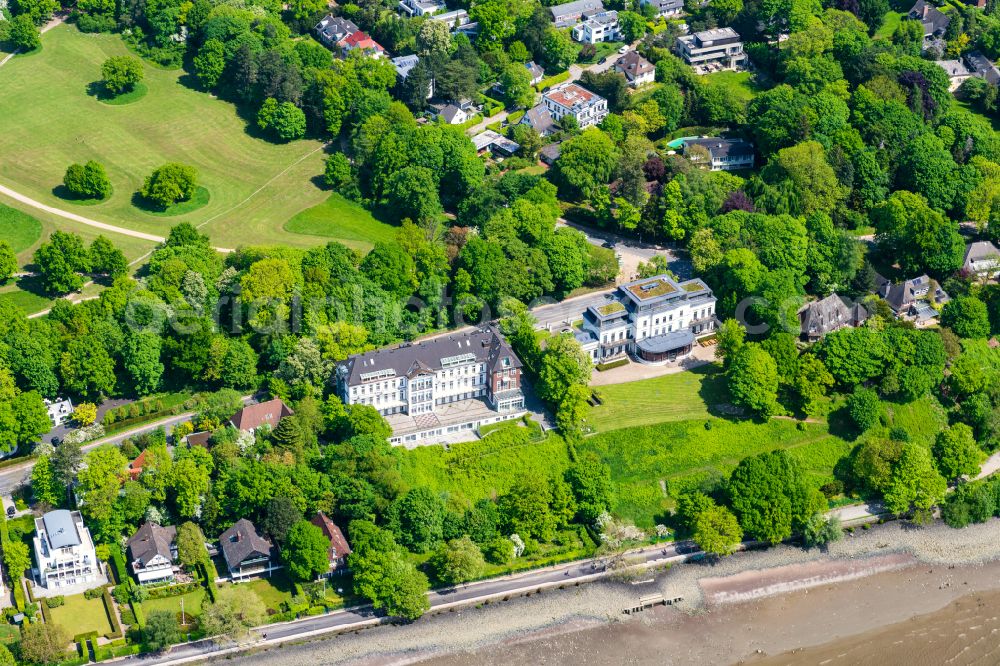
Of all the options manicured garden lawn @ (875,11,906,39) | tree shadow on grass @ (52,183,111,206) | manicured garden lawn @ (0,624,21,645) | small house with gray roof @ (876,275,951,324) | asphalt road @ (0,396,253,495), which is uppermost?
tree shadow on grass @ (52,183,111,206)

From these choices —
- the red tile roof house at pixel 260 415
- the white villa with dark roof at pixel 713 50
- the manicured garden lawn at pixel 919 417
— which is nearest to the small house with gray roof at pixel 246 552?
the red tile roof house at pixel 260 415

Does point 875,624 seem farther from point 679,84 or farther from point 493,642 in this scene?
point 679,84

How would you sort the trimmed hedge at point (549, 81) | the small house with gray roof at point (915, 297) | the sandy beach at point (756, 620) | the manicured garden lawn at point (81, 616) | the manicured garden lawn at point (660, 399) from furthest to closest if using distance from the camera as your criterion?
the trimmed hedge at point (549, 81) < the small house with gray roof at point (915, 297) < the manicured garden lawn at point (660, 399) < the sandy beach at point (756, 620) < the manicured garden lawn at point (81, 616)

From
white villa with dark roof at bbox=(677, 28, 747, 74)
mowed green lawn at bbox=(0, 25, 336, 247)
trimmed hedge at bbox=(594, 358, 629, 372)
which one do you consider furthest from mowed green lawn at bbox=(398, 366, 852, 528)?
white villa with dark roof at bbox=(677, 28, 747, 74)

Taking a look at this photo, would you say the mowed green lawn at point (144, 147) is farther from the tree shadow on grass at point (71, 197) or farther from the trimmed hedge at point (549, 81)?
the trimmed hedge at point (549, 81)

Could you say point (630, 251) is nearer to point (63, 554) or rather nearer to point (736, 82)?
point (736, 82)

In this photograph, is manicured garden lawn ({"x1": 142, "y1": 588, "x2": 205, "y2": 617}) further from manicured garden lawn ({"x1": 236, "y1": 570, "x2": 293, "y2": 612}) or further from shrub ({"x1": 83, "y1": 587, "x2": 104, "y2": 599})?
shrub ({"x1": 83, "y1": 587, "x2": 104, "y2": 599})
